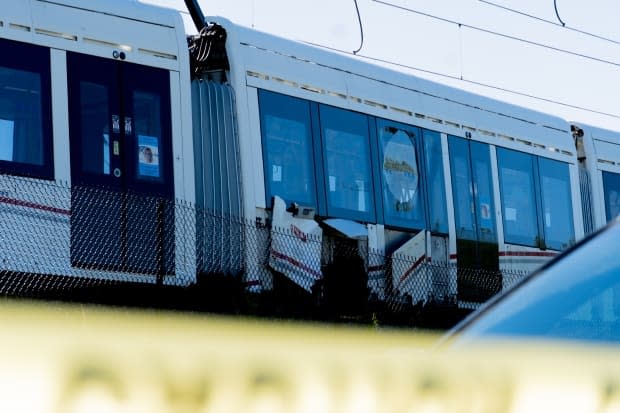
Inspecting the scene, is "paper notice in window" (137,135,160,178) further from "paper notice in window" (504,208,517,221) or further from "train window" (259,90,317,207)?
"paper notice in window" (504,208,517,221)

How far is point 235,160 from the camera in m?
15.7

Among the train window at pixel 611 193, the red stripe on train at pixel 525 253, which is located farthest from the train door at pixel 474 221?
the train window at pixel 611 193

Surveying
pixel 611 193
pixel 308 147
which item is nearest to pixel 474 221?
pixel 308 147

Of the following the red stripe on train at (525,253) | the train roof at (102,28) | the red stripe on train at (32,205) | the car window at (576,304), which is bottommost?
the car window at (576,304)

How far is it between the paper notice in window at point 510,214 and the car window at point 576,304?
16.9 m

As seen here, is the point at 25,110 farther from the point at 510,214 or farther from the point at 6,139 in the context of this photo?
the point at 510,214

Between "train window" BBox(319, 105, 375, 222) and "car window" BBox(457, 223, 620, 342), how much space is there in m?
13.3

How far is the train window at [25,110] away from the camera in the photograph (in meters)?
13.4

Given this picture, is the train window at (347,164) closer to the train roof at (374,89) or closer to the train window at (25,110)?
the train roof at (374,89)

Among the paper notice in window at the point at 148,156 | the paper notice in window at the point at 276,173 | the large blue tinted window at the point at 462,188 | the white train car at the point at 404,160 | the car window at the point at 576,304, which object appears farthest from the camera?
the large blue tinted window at the point at 462,188

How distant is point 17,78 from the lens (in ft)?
44.3

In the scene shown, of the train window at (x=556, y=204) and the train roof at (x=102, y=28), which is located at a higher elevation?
the train roof at (x=102, y=28)

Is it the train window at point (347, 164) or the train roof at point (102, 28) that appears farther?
the train window at point (347, 164)

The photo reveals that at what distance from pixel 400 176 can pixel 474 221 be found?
178 cm
